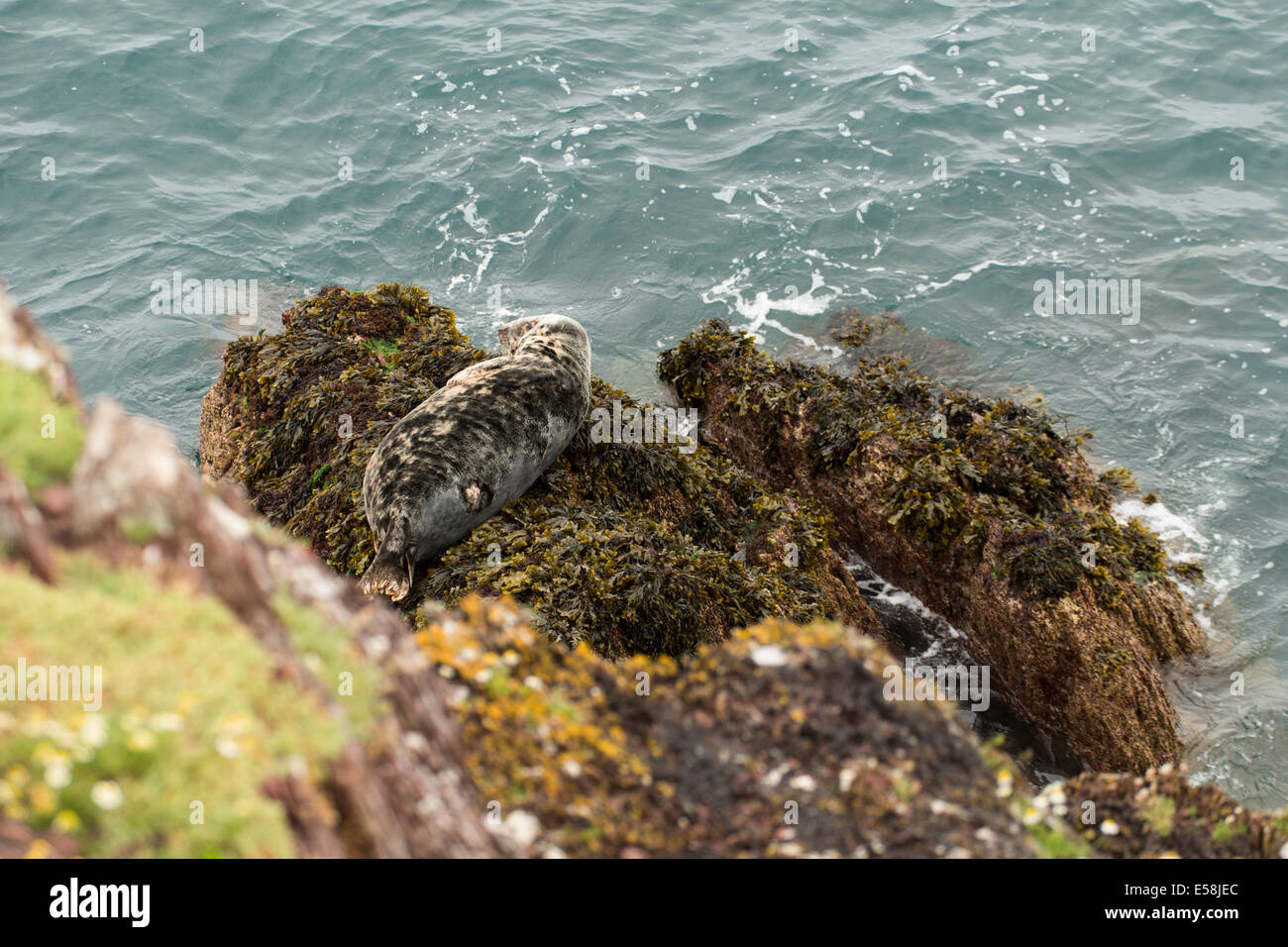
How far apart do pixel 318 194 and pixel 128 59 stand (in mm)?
8819

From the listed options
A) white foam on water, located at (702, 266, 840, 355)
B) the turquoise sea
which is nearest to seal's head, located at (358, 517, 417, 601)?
the turquoise sea

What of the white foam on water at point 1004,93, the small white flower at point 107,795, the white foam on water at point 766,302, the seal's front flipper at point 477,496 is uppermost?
the small white flower at point 107,795

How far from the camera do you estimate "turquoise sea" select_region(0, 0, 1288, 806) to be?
626 inches

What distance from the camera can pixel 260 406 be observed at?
35.8ft

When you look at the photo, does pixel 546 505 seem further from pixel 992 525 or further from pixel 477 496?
pixel 992 525

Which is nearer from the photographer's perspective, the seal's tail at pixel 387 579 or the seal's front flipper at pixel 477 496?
the seal's tail at pixel 387 579

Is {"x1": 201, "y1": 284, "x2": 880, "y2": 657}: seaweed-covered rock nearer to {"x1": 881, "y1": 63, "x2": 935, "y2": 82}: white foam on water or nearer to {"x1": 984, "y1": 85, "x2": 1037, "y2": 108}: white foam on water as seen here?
{"x1": 984, "y1": 85, "x2": 1037, "y2": 108}: white foam on water

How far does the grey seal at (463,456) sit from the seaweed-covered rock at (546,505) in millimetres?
286

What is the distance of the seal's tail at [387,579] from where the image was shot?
25.0 feet

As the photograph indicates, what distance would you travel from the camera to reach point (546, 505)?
29.7 feet

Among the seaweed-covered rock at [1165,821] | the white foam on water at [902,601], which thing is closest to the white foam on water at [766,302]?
the white foam on water at [902,601]

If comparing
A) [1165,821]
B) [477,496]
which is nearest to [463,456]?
[477,496]

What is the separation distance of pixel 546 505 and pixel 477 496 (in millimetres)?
1008

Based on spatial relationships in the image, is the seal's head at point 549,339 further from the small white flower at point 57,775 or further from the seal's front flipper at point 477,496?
the small white flower at point 57,775
